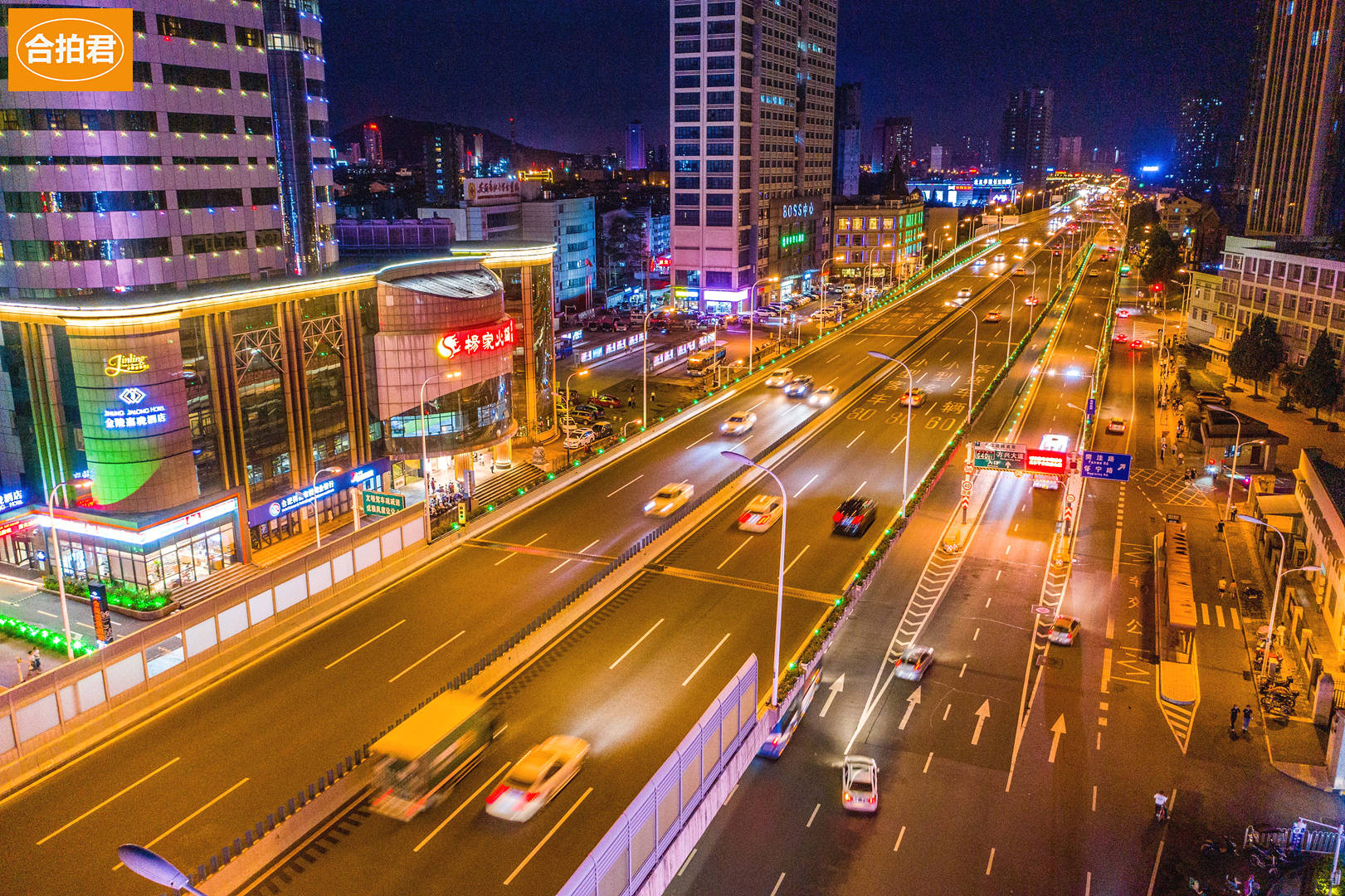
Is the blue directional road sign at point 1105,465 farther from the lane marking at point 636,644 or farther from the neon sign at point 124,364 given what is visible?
the neon sign at point 124,364

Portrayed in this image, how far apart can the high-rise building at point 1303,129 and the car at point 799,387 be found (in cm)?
9481

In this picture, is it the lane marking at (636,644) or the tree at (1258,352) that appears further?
the tree at (1258,352)

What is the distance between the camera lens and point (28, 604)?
42844mm

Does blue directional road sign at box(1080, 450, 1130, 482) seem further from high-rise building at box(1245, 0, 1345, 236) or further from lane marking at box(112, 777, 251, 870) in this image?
high-rise building at box(1245, 0, 1345, 236)

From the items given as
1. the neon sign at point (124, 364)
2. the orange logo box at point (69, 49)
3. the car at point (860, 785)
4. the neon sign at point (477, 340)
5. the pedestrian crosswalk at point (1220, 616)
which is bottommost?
the pedestrian crosswalk at point (1220, 616)

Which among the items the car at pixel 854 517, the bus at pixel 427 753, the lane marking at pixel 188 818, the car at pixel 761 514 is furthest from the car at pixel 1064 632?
the lane marking at pixel 188 818

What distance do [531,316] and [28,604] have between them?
3594 cm

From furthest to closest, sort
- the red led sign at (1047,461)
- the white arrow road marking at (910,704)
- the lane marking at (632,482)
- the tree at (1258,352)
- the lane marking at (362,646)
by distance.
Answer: the tree at (1258,352) < the lane marking at (632,482) < the red led sign at (1047,461) < the lane marking at (362,646) < the white arrow road marking at (910,704)

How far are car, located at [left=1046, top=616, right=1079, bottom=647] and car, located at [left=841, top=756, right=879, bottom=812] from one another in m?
13.9

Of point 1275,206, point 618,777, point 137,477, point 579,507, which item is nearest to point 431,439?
point 579,507

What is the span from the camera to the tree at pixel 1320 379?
73.0 meters

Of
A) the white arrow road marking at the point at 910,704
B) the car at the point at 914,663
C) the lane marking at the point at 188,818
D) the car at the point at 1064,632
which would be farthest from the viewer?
the car at the point at 1064,632

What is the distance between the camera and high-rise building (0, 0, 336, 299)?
45969 millimetres

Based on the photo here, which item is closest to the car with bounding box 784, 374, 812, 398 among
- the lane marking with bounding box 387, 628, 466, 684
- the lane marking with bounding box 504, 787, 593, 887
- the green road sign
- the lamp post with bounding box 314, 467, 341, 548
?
the lamp post with bounding box 314, 467, 341, 548
